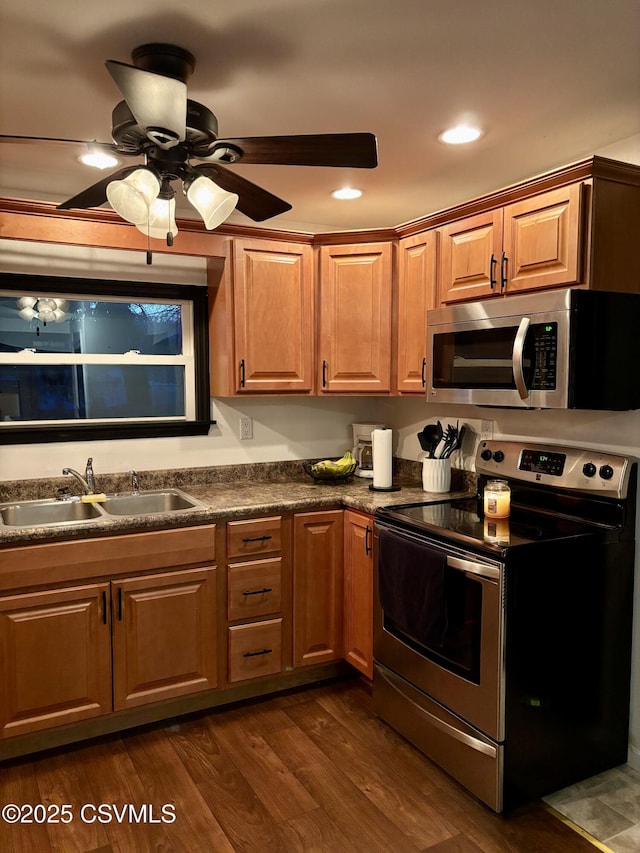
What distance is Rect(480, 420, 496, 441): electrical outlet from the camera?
9.84 feet

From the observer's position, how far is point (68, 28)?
1638mm

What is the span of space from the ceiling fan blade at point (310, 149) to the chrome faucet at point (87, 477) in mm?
1715

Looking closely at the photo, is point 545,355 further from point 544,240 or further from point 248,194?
point 248,194

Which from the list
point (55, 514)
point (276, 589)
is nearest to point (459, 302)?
point (276, 589)

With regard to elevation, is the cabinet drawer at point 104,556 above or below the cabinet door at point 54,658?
above

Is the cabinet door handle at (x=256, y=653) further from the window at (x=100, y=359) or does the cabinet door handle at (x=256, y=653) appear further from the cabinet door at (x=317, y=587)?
the window at (x=100, y=359)

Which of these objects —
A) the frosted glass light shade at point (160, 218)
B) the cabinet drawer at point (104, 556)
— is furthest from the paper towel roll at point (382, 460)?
the frosted glass light shade at point (160, 218)

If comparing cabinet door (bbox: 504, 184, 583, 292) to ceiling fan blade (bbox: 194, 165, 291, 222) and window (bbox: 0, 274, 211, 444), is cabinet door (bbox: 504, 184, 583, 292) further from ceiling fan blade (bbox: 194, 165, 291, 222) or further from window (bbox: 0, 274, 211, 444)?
window (bbox: 0, 274, 211, 444)

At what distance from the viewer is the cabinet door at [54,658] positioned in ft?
7.85

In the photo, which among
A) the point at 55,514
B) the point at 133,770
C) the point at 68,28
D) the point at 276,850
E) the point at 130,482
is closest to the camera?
the point at 68,28

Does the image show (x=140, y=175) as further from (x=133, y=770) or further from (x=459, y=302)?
(x=133, y=770)

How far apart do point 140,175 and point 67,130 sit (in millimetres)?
932

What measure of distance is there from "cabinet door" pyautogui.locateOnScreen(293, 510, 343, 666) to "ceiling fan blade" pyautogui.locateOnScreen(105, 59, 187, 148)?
185 centimetres

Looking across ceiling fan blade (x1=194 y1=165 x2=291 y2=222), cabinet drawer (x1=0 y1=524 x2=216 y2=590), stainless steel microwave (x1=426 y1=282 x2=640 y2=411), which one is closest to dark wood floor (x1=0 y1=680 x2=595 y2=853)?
cabinet drawer (x1=0 y1=524 x2=216 y2=590)
